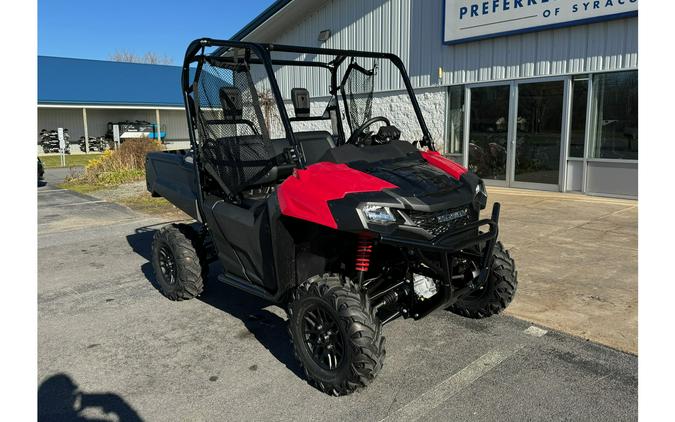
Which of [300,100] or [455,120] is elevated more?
[455,120]

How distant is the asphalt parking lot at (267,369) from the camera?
3051 millimetres

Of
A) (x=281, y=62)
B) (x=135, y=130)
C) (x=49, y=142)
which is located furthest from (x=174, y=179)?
(x=135, y=130)

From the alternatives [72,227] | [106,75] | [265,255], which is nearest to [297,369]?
[265,255]

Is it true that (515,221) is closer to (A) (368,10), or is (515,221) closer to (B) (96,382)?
(B) (96,382)

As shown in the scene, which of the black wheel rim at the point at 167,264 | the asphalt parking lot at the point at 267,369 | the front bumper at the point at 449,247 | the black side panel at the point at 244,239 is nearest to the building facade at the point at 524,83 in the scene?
the black wheel rim at the point at 167,264

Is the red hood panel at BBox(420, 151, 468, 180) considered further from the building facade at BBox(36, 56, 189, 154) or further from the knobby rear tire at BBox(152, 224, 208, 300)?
the building facade at BBox(36, 56, 189, 154)

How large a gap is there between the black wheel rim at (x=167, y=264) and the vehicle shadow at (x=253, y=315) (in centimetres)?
34

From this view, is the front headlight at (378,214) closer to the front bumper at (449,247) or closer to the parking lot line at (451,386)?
the front bumper at (449,247)

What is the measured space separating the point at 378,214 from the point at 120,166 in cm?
1457

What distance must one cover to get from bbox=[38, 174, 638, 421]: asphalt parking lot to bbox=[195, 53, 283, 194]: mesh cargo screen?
129 centimetres

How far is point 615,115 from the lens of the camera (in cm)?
972

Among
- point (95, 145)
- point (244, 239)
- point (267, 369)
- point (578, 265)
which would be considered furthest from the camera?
point (95, 145)

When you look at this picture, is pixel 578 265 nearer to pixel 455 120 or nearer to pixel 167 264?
pixel 167 264

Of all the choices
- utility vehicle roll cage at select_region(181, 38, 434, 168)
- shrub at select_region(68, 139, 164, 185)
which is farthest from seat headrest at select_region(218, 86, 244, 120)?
shrub at select_region(68, 139, 164, 185)
